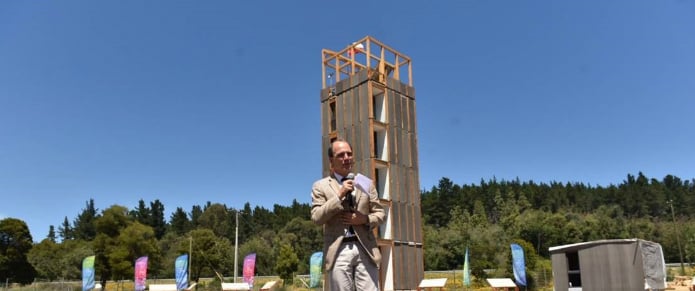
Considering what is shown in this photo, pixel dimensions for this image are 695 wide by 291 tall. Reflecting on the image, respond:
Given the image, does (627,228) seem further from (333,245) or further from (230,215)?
(333,245)

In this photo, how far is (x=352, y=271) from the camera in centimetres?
361

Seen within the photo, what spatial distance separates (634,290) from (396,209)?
1074 cm

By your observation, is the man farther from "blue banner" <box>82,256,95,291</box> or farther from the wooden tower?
"blue banner" <box>82,256,95,291</box>

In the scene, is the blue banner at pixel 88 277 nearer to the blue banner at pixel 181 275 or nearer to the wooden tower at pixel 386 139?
the blue banner at pixel 181 275

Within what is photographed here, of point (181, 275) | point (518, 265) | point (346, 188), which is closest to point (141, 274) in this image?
point (181, 275)

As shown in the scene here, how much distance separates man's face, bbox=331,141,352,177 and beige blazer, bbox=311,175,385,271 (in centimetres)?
9

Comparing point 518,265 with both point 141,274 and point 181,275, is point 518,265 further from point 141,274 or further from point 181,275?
point 141,274

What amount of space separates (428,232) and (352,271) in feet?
190

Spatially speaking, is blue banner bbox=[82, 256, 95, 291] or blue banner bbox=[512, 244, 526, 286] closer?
blue banner bbox=[512, 244, 526, 286]

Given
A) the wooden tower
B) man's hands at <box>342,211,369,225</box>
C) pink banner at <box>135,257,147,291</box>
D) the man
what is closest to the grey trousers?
the man

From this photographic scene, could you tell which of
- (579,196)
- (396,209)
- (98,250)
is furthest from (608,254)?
(579,196)

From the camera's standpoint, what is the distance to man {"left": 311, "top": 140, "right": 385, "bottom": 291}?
140 inches

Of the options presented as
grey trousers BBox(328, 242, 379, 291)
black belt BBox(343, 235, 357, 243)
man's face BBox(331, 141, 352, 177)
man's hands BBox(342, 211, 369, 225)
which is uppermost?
man's face BBox(331, 141, 352, 177)

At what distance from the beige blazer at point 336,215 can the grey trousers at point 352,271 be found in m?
0.04
